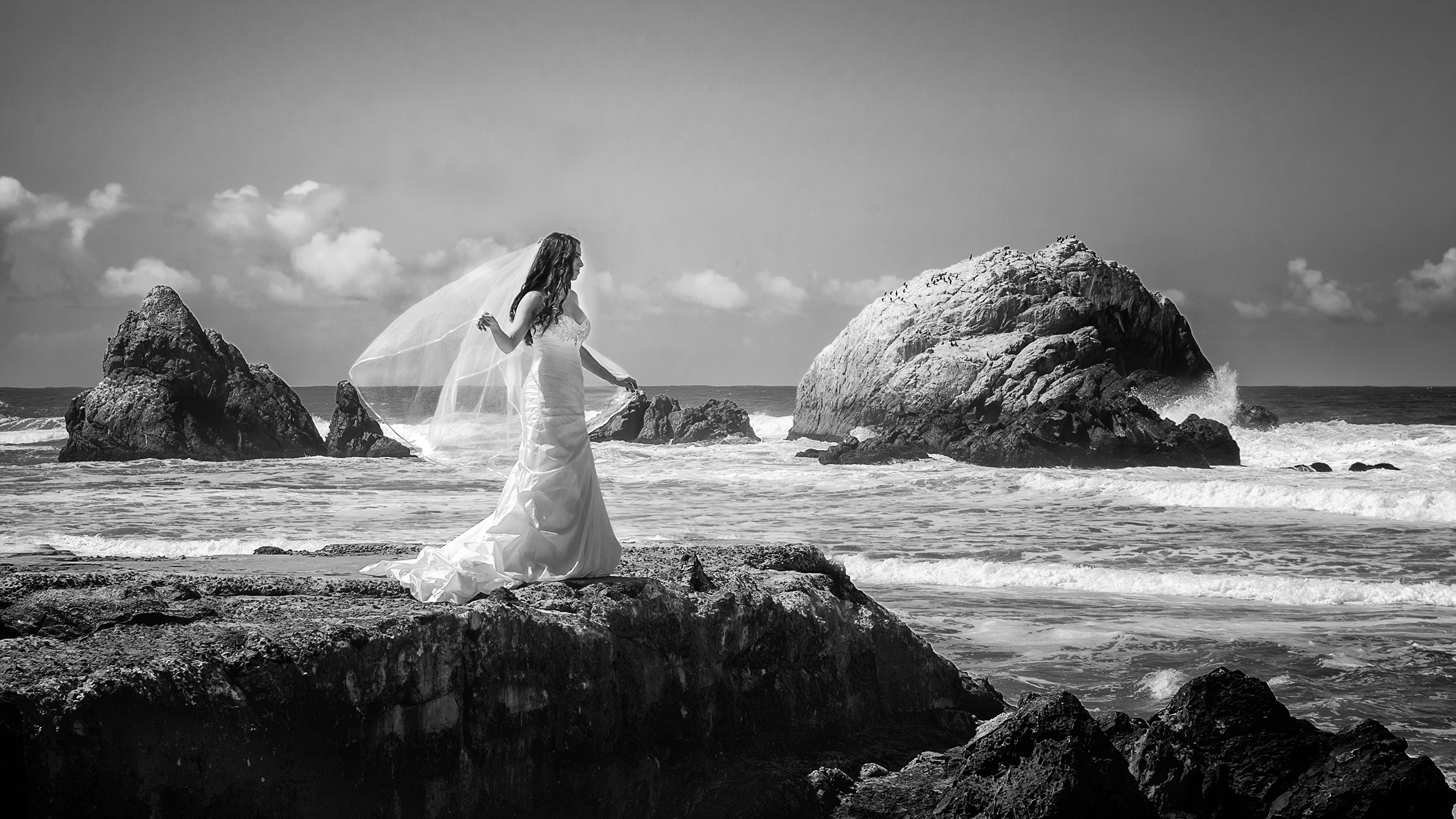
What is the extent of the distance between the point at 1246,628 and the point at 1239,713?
4.48 metres

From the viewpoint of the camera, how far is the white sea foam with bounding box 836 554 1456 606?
10.2 m

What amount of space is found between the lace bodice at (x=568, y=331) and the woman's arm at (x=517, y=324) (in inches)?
4.4

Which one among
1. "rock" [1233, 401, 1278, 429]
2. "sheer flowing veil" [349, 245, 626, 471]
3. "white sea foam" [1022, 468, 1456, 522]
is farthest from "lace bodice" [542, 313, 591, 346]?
"rock" [1233, 401, 1278, 429]

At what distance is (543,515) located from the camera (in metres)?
4.83

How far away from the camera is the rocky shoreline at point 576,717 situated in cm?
321

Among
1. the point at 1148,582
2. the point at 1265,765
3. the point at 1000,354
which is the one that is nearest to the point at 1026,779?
the point at 1265,765

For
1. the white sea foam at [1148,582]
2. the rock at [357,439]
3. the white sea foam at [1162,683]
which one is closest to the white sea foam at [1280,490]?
the white sea foam at [1148,582]

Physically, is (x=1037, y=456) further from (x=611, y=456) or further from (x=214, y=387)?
(x=214, y=387)

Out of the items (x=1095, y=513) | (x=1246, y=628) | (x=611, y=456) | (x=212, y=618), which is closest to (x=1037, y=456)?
(x=1095, y=513)

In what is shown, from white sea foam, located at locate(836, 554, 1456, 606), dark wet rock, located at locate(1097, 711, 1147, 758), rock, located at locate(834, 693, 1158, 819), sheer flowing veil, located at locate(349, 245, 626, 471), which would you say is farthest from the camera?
white sea foam, located at locate(836, 554, 1456, 606)

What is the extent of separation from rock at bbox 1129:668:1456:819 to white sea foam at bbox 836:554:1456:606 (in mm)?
5836

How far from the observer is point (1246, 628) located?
8664 millimetres

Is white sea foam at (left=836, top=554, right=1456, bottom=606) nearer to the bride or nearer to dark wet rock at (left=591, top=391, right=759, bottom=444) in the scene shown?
the bride

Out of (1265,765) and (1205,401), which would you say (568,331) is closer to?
(1265,765)
